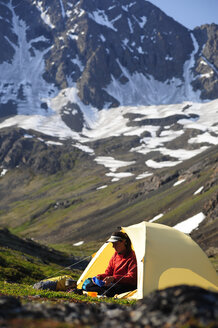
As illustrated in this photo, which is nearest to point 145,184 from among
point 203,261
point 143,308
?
point 203,261

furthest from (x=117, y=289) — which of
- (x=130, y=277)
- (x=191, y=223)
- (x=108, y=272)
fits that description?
(x=191, y=223)

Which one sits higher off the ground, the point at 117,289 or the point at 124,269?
the point at 124,269

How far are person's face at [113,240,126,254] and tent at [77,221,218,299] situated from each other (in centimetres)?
57

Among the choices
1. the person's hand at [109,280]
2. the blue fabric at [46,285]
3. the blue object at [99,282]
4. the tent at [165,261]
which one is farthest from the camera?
the blue fabric at [46,285]

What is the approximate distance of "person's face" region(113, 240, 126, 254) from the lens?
65.4ft

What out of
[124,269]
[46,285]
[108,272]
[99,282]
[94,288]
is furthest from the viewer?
[46,285]

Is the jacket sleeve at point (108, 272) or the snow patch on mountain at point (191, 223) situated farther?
the snow patch on mountain at point (191, 223)

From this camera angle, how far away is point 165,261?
64.5 ft

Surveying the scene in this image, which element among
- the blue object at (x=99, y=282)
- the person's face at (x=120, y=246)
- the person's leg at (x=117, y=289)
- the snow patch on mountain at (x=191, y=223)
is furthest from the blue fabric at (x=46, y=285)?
the snow patch on mountain at (x=191, y=223)

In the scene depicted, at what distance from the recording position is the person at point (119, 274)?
19.1 meters

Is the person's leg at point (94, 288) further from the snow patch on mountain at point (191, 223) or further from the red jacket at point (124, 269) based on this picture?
the snow patch on mountain at point (191, 223)

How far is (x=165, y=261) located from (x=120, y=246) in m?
2.52

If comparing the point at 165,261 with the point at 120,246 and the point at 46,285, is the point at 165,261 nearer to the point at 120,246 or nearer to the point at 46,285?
the point at 120,246

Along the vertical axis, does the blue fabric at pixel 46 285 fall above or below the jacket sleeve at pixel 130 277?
below
